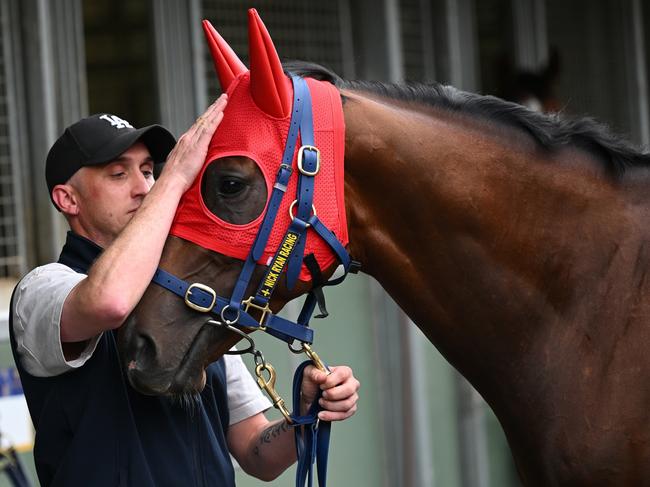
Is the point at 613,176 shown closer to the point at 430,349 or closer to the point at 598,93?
the point at 430,349

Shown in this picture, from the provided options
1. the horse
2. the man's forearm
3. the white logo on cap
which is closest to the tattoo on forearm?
→ the man's forearm

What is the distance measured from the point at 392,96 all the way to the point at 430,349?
3.08 meters

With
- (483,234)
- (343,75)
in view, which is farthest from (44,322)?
(343,75)

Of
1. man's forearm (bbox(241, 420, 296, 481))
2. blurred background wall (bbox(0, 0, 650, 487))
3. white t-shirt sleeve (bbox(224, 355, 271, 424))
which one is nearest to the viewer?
man's forearm (bbox(241, 420, 296, 481))

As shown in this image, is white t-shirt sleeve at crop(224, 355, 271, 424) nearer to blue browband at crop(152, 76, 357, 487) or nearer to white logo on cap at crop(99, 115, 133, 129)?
blue browband at crop(152, 76, 357, 487)

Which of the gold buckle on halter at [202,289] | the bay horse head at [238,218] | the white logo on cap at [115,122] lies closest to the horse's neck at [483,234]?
the bay horse head at [238,218]

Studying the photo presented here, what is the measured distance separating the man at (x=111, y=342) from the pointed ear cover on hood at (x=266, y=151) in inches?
1.9

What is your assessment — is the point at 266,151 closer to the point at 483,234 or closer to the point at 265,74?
the point at 265,74

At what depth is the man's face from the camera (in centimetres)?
242

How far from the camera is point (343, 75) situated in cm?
530

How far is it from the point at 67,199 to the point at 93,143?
0.15 meters

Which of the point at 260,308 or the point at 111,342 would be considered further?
the point at 111,342

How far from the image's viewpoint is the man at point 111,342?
2123mm

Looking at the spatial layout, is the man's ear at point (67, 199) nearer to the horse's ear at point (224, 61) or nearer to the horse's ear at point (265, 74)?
the horse's ear at point (224, 61)
